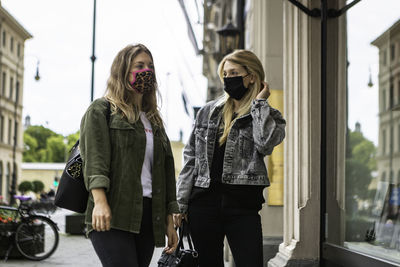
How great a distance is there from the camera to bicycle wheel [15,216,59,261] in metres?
10.0

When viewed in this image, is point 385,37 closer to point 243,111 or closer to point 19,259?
point 243,111

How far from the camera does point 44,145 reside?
102m

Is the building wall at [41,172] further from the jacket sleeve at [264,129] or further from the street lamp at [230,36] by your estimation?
the jacket sleeve at [264,129]

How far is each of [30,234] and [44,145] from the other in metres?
95.1

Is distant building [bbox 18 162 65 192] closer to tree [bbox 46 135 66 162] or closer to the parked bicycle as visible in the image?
tree [bbox 46 135 66 162]

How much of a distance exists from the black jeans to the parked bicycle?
6759 mm

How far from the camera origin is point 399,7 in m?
5.70

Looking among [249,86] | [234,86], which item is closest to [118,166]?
[234,86]

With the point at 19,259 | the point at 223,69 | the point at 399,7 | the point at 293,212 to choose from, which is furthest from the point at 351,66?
the point at 19,259

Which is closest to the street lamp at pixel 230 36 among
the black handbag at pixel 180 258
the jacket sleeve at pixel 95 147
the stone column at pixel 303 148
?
the stone column at pixel 303 148

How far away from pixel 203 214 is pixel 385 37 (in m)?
3.44

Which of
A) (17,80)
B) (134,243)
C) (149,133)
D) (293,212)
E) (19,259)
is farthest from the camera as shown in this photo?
(17,80)

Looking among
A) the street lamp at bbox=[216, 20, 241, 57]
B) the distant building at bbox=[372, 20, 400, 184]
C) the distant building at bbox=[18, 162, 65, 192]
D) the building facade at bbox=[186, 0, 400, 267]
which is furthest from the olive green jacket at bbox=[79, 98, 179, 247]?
the distant building at bbox=[18, 162, 65, 192]

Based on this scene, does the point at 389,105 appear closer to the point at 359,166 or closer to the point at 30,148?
the point at 359,166
